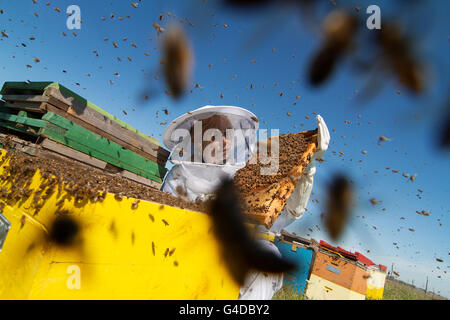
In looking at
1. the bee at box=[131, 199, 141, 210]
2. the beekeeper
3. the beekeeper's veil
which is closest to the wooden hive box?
the beekeeper

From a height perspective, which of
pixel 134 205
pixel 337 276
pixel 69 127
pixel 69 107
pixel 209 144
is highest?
pixel 209 144

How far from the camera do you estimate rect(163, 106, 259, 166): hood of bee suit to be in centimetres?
409

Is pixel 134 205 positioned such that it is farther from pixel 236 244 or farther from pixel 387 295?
pixel 387 295

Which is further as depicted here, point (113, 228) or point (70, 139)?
point (70, 139)

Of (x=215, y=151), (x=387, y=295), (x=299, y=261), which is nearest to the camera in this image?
(x=215, y=151)

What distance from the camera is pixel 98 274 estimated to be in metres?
1.35

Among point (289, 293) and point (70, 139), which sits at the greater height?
point (70, 139)

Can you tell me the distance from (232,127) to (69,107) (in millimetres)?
2373

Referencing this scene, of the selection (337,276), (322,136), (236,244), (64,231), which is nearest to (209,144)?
(322,136)

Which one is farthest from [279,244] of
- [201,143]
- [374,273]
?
[201,143]

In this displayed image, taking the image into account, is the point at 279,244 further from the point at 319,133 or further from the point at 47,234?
the point at 47,234

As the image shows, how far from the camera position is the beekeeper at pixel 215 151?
3.51 m

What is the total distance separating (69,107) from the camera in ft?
10.3
